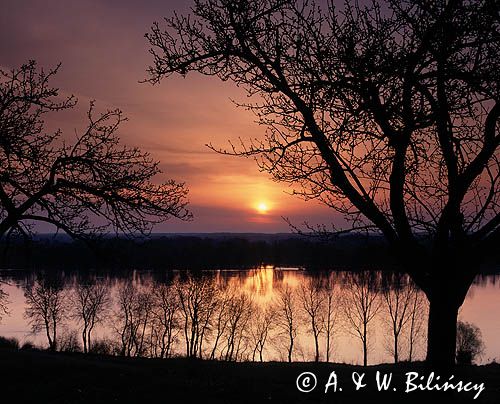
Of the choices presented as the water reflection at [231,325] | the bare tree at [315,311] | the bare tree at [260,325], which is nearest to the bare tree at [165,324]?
the water reflection at [231,325]

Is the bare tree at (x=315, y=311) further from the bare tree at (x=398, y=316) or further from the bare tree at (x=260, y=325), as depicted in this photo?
the bare tree at (x=398, y=316)

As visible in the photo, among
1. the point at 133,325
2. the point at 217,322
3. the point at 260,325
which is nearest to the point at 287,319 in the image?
the point at 260,325

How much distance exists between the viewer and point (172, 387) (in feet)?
39.9

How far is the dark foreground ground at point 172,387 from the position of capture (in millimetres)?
10805

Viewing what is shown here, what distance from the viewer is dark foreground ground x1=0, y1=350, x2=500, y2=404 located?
1080 cm

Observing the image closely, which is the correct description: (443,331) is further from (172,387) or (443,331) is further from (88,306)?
(88,306)

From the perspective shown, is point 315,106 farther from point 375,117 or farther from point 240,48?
point 240,48

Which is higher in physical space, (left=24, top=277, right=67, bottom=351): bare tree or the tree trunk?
the tree trunk

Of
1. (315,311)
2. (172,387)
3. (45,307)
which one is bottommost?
(315,311)

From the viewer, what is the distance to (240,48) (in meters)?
10.0

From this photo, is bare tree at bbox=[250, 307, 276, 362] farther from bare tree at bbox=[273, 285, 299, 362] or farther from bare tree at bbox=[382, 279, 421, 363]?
bare tree at bbox=[382, 279, 421, 363]

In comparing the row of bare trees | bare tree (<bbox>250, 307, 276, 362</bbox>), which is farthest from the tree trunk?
bare tree (<bbox>250, 307, 276, 362</bbox>)

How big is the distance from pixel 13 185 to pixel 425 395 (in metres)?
10.0

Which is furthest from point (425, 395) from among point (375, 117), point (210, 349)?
point (210, 349)
